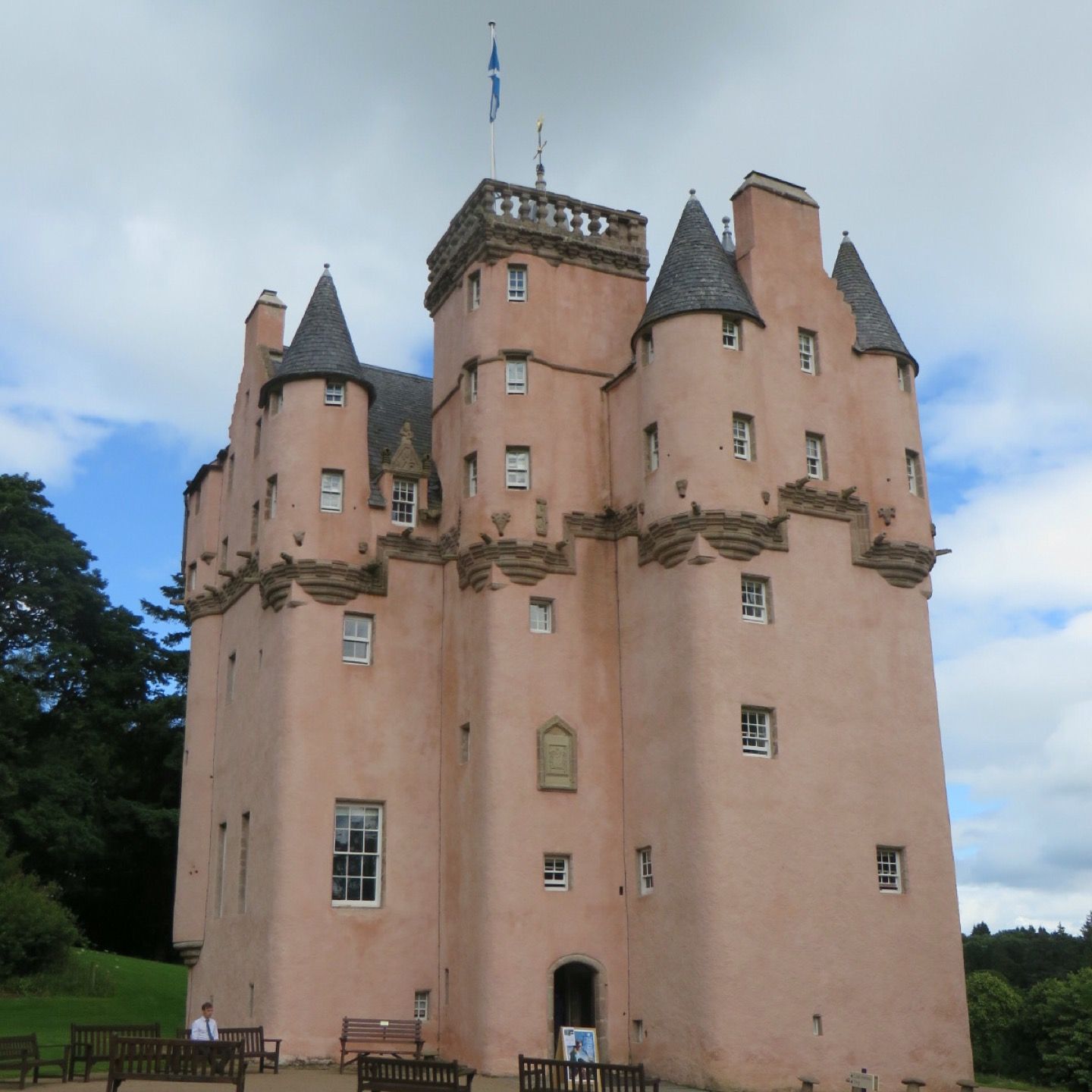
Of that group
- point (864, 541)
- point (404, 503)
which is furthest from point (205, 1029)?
point (864, 541)

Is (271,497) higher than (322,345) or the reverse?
the reverse

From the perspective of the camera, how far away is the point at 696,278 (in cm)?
3531

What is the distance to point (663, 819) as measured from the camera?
32.2 metres

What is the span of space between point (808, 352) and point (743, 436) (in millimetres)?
3828

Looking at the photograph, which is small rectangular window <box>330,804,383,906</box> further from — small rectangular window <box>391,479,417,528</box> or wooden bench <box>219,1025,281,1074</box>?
small rectangular window <box>391,479,417,528</box>

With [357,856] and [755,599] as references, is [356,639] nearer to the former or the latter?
[357,856]

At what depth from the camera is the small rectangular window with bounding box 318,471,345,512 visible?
36.8m

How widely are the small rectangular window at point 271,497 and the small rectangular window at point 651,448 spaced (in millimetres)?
10132

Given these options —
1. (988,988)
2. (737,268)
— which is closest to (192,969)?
(737,268)

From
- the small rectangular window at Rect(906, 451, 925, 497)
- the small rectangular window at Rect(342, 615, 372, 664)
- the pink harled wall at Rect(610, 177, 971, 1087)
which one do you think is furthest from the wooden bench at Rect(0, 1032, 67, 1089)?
the small rectangular window at Rect(906, 451, 925, 497)

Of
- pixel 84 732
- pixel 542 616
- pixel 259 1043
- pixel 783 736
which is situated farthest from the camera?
pixel 84 732

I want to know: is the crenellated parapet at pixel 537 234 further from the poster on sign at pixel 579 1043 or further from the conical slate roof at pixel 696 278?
the poster on sign at pixel 579 1043

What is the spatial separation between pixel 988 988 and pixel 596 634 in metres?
30.2

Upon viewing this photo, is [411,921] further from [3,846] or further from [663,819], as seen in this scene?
[3,846]
